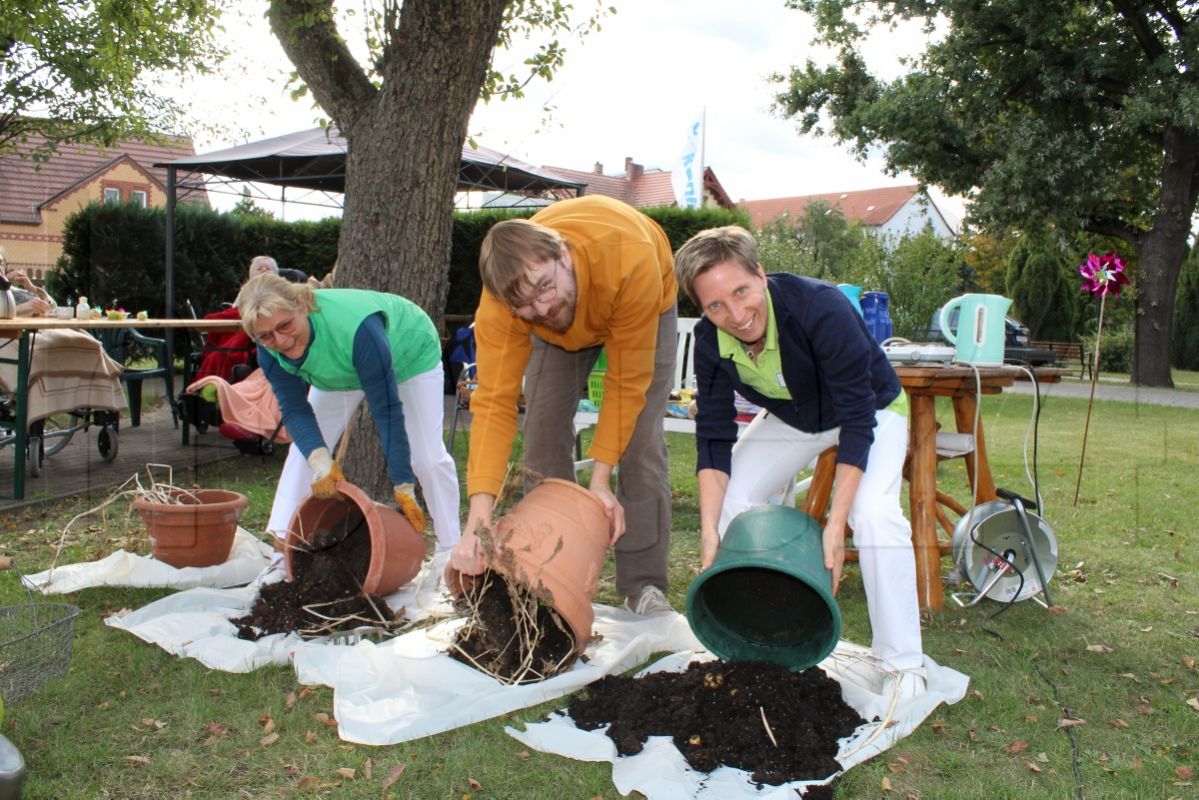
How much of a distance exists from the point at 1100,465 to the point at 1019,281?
53.1 feet

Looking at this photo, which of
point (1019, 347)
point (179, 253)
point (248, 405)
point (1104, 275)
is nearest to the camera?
point (1104, 275)

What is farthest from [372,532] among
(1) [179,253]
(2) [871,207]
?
(2) [871,207]

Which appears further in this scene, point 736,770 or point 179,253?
point 179,253

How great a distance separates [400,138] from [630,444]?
A: 221cm

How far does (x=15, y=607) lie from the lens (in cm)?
256

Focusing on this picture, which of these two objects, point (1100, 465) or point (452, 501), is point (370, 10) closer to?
point (452, 501)

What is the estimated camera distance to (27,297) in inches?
270

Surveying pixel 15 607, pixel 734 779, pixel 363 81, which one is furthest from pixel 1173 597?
pixel 363 81

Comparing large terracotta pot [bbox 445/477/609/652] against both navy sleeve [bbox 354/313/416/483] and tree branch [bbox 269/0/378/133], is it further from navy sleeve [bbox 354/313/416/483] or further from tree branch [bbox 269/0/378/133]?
tree branch [bbox 269/0/378/133]

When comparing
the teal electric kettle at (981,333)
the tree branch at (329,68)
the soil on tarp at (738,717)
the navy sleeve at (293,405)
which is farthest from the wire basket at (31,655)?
the teal electric kettle at (981,333)

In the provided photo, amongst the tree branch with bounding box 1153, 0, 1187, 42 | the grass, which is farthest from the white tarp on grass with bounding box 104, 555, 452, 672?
the tree branch with bounding box 1153, 0, 1187, 42

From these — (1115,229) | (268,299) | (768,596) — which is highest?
(1115,229)

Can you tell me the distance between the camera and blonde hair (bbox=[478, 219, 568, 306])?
2.21 m

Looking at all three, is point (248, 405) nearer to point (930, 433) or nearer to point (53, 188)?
point (930, 433)
